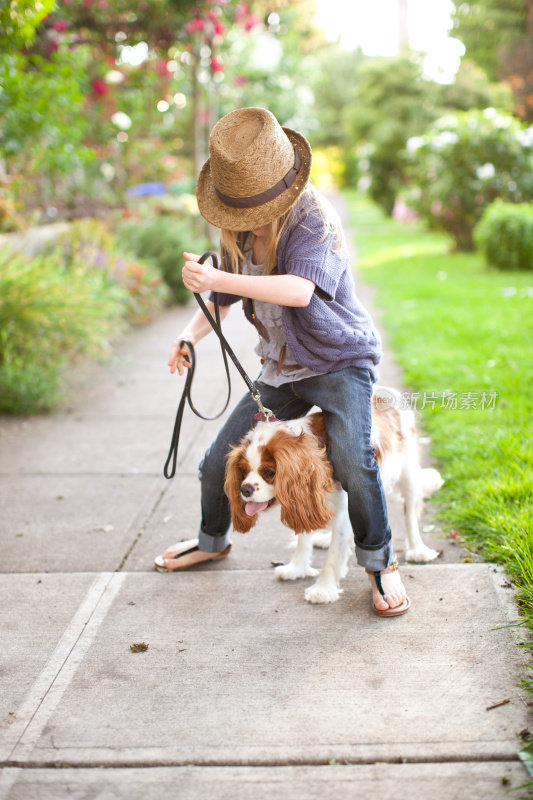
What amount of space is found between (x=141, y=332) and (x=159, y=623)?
21.4 ft

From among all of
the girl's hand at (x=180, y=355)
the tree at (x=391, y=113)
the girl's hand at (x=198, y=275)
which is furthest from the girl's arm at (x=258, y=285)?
the tree at (x=391, y=113)

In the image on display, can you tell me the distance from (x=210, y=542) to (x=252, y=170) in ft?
5.51

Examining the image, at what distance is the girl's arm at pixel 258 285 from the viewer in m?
2.74

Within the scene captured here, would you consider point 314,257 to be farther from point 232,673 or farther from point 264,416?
point 232,673

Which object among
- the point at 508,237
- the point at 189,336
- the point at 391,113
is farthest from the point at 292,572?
the point at 391,113

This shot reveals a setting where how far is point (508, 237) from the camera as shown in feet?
38.6

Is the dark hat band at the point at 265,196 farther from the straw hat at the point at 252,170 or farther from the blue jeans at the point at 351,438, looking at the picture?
the blue jeans at the point at 351,438

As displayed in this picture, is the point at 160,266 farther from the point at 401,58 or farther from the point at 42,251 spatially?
the point at 401,58

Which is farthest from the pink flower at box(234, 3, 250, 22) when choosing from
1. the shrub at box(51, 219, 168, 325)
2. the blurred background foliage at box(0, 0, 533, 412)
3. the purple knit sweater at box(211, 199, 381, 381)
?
the purple knit sweater at box(211, 199, 381, 381)

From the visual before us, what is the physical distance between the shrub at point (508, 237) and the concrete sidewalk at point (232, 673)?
27.7ft

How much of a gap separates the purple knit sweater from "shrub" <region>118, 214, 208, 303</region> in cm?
769

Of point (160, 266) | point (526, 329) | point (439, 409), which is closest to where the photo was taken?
point (439, 409)

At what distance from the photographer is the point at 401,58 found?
79.5 feet

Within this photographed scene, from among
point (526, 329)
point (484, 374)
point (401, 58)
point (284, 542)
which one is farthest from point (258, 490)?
point (401, 58)
